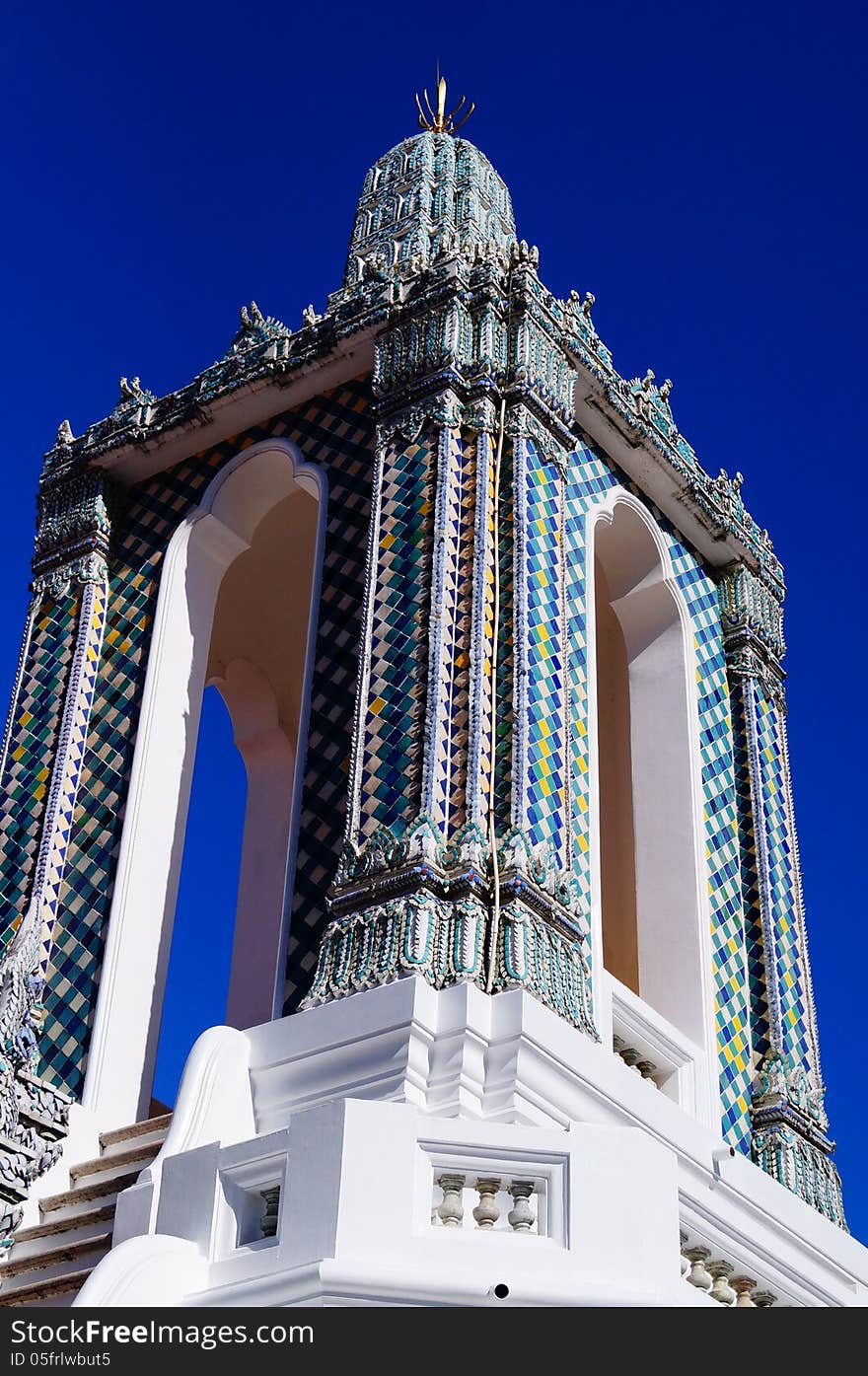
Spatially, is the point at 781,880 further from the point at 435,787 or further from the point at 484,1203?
the point at 484,1203

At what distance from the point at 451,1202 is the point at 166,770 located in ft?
17.6

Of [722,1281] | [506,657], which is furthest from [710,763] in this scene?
[722,1281]

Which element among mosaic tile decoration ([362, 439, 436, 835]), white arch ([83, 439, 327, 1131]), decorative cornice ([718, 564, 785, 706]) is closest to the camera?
mosaic tile decoration ([362, 439, 436, 835])

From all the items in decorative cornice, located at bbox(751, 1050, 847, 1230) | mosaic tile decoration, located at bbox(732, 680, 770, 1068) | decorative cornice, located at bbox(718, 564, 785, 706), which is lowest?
decorative cornice, located at bbox(751, 1050, 847, 1230)

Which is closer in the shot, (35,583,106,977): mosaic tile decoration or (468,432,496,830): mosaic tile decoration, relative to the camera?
(468,432,496,830): mosaic tile decoration

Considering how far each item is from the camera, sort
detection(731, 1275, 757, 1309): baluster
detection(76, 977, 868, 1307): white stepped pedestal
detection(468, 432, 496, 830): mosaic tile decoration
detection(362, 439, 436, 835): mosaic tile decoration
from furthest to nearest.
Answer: detection(362, 439, 436, 835): mosaic tile decoration → detection(468, 432, 496, 830): mosaic tile decoration → detection(731, 1275, 757, 1309): baluster → detection(76, 977, 868, 1307): white stepped pedestal

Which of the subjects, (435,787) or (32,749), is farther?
(32,749)

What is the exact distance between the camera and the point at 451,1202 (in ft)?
24.3

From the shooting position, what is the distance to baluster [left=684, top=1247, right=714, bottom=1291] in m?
8.05

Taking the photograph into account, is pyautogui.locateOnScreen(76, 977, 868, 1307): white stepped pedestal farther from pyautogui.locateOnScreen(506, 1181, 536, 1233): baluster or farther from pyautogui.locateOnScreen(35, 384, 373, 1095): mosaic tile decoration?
pyautogui.locateOnScreen(35, 384, 373, 1095): mosaic tile decoration

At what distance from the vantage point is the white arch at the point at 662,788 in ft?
38.6

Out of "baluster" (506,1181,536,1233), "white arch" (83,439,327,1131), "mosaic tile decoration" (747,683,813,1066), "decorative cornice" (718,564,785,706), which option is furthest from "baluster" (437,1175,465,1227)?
"decorative cornice" (718,564,785,706)

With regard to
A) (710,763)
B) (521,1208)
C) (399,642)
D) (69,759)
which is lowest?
(521,1208)

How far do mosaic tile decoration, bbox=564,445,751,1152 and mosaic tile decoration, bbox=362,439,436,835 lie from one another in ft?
3.12
